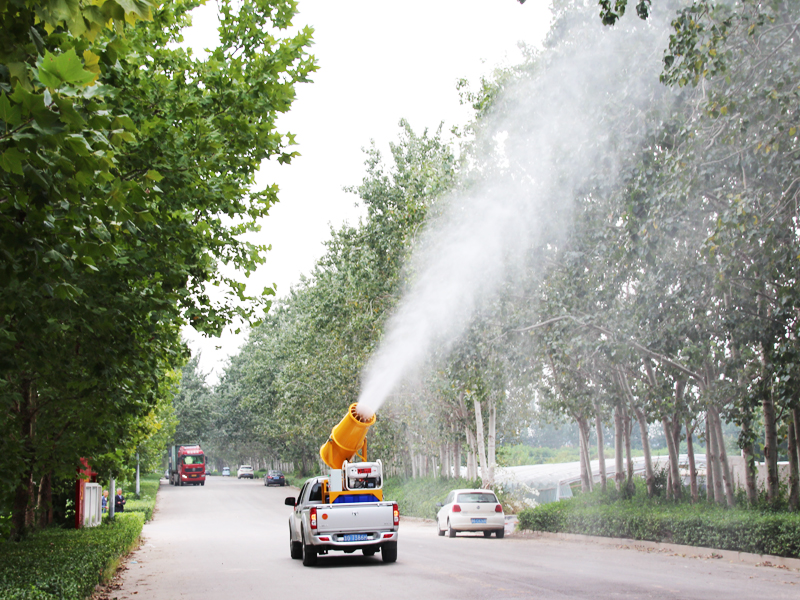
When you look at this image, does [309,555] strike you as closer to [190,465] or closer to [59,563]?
[59,563]

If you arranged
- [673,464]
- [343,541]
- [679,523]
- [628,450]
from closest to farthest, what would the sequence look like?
1. [343,541]
2. [679,523]
3. [673,464]
4. [628,450]

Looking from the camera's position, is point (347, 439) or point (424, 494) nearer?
point (347, 439)

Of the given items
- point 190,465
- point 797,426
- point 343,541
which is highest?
point 797,426

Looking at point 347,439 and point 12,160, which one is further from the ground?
point 12,160

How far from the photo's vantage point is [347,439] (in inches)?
632

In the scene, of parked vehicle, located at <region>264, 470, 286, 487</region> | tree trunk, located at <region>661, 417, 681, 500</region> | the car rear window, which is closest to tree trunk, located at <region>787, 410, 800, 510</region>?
tree trunk, located at <region>661, 417, 681, 500</region>

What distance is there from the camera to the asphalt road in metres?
11.2

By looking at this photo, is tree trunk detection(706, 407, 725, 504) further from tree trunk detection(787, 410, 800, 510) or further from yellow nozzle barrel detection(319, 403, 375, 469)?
yellow nozzle barrel detection(319, 403, 375, 469)

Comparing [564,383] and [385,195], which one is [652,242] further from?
[385,195]

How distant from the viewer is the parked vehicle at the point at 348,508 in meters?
15.2

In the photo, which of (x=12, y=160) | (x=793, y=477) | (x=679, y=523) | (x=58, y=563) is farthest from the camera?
(x=679, y=523)

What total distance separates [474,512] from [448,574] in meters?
10.3

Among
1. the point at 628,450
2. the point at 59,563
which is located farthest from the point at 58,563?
the point at 628,450

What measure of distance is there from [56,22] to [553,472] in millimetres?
50103
